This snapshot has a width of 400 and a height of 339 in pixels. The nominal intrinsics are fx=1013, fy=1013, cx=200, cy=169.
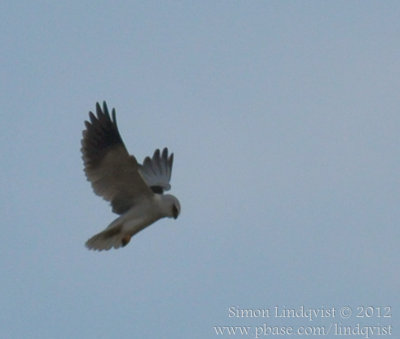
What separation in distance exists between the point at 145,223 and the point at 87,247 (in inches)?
28.6

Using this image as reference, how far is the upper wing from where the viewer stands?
35.6 feet

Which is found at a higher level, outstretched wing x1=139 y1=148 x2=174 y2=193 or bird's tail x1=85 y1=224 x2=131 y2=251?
outstretched wing x1=139 y1=148 x2=174 y2=193

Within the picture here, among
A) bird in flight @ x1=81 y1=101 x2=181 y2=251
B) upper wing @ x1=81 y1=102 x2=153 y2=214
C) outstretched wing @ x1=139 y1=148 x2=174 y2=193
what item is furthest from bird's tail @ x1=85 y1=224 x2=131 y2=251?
outstretched wing @ x1=139 y1=148 x2=174 y2=193

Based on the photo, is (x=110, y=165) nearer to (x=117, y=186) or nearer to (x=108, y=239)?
(x=117, y=186)

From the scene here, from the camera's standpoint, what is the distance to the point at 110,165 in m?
10.9

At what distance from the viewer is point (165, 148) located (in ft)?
41.4

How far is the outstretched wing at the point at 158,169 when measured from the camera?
483 inches

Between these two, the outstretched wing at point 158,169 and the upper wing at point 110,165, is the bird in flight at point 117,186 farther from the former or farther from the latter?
the outstretched wing at point 158,169

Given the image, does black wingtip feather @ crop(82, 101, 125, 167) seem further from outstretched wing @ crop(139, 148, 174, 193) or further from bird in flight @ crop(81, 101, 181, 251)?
outstretched wing @ crop(139, 148, 174, 193)

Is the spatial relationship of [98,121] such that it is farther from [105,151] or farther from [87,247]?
[87,247]

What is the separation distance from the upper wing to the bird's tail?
0.72 feet

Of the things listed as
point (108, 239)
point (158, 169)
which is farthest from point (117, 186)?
point (158, 169)

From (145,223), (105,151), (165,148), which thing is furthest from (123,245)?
(165,148)

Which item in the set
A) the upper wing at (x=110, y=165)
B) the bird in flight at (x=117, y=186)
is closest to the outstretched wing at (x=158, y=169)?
the bird in flight at (x=117, y=186)
